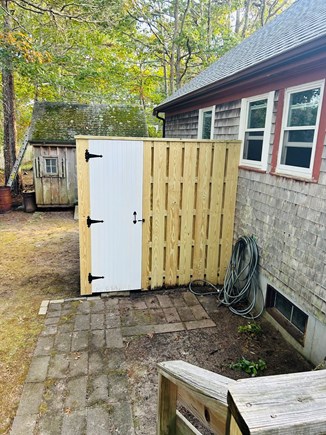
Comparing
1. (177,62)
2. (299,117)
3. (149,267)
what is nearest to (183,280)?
(149,267)

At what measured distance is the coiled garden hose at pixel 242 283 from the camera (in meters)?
4.54

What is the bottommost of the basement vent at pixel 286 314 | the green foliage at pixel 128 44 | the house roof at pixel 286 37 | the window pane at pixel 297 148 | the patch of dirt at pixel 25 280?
the patch of dirt at pixel 25 280

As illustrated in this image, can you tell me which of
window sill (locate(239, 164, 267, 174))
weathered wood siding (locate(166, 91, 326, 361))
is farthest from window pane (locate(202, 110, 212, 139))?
window sill (locate(239, 164, 267, 174))

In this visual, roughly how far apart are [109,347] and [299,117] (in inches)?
138

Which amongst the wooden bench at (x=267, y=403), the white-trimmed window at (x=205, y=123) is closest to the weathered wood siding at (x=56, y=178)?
the white-trimmed window at (x=205, y=123)

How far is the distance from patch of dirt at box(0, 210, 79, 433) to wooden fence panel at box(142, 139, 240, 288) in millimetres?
1535

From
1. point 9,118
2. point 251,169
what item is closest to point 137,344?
point 251,169

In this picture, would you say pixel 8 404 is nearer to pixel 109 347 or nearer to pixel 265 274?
pixel 109 347

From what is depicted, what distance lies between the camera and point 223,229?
204 inches

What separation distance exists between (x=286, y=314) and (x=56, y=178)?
28.5ft

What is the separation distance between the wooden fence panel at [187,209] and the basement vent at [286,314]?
3.60ft

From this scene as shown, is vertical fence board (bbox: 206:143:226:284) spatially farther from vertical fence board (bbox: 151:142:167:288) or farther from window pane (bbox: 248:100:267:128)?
vertical fence board (bbox: 151:142:167:288)

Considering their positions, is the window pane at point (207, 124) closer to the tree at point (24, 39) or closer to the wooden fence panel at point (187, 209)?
the wooden fence panel at point (187, 209)

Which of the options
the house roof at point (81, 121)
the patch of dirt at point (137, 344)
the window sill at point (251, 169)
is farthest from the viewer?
the house roof at point (81, 121)
